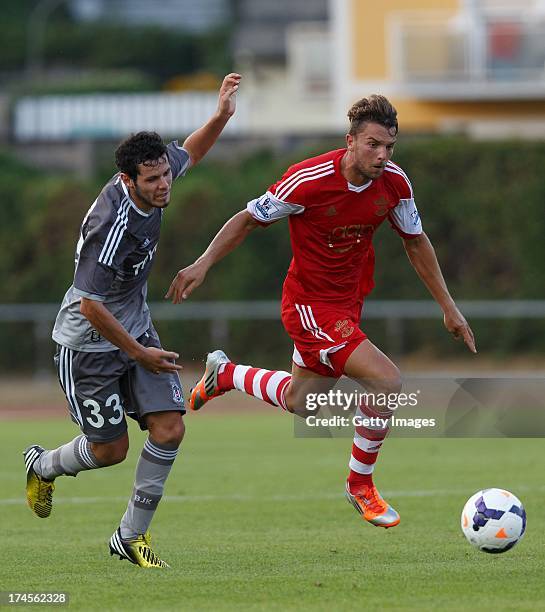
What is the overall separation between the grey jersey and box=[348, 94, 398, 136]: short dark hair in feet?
3.75

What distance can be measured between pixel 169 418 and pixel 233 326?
16792 mm

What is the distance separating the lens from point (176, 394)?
8.54 m

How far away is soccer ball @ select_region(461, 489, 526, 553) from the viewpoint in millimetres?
8109

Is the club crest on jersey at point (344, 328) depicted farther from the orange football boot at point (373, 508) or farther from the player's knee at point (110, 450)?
the player's knee at point (110, 450)

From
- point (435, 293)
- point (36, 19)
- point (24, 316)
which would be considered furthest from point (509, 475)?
point (36, 19)

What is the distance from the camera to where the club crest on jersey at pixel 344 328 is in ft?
30.3

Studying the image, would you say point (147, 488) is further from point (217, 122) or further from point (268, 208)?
point (217, 122)

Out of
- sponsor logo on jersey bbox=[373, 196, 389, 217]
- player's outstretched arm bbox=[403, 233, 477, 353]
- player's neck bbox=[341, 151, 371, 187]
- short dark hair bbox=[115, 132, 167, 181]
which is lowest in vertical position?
→ player's outstretched arm bbox=[403, 233, 477, 353]

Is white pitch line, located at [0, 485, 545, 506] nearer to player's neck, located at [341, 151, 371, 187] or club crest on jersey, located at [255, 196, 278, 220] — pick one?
club crest on jersey, located at [255, 196, 278, 220]

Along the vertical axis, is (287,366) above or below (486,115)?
below

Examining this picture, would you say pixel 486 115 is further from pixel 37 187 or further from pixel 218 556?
pixel 218 556

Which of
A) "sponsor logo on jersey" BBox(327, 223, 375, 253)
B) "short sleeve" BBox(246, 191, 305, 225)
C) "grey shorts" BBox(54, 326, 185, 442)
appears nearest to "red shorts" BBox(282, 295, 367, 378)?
"sponsor logo on jersey" BBox(327, 223, 375, 253)

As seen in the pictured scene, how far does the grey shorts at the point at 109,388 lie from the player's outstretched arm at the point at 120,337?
1.54 feet

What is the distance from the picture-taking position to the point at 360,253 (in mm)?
9320
